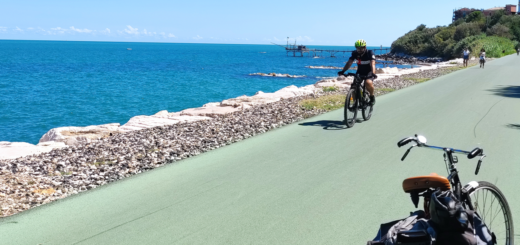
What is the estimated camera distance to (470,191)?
3.18 m

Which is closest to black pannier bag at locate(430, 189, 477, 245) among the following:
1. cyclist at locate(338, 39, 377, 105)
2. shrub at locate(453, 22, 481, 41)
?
cyclist at locate(338, 39, 377, 105)

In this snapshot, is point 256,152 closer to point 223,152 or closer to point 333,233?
point 223,152

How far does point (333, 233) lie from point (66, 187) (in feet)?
11.6

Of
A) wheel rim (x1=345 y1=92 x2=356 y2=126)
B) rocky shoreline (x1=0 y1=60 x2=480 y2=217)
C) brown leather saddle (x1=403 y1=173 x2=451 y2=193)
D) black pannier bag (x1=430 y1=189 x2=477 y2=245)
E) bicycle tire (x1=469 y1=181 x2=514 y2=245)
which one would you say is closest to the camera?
black pannier bag (x1=430 y1=189 x2=477 y2=245)

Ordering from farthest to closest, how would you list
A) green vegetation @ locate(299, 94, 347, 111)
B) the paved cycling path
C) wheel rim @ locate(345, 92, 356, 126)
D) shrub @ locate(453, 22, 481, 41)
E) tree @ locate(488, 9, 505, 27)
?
tree @ locate(488, 9, 505, 27) → shrub @ locate(453, 22, 481, 41) → green vegetation @ locate(299, 94, 347, 111) → wheel rim @ locate(345, 92, 356, 126) → the paved cycling path

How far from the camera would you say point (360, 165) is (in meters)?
6.83

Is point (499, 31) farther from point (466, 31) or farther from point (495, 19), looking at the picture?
point (495, 19)

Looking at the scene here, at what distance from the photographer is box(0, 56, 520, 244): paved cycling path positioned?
4.45 metres

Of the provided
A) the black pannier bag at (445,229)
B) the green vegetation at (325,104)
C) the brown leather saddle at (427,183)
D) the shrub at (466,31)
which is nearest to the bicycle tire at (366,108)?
the green vegetation at (325,104)

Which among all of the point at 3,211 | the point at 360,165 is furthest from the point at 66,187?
the point at 360,165

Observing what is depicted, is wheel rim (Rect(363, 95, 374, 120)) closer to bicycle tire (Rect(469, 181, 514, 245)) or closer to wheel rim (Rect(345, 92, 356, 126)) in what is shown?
wheel rim (Rect(345, 92, 356, 126))

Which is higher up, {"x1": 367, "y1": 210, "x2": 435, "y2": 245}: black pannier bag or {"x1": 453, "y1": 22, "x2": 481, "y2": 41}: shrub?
{"x1": 453, "y1": 22, "x2": 481, "y2": 41}: shrub

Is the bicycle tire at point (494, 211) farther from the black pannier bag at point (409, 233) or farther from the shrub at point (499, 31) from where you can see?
the shrub at point (499, 31)

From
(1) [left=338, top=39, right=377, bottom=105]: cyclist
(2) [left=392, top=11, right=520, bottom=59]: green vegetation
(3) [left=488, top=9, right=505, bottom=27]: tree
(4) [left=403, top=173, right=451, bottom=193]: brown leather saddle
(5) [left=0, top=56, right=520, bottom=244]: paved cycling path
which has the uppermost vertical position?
(3) [left=488, top=9, right=505, bottom=27]: tree
